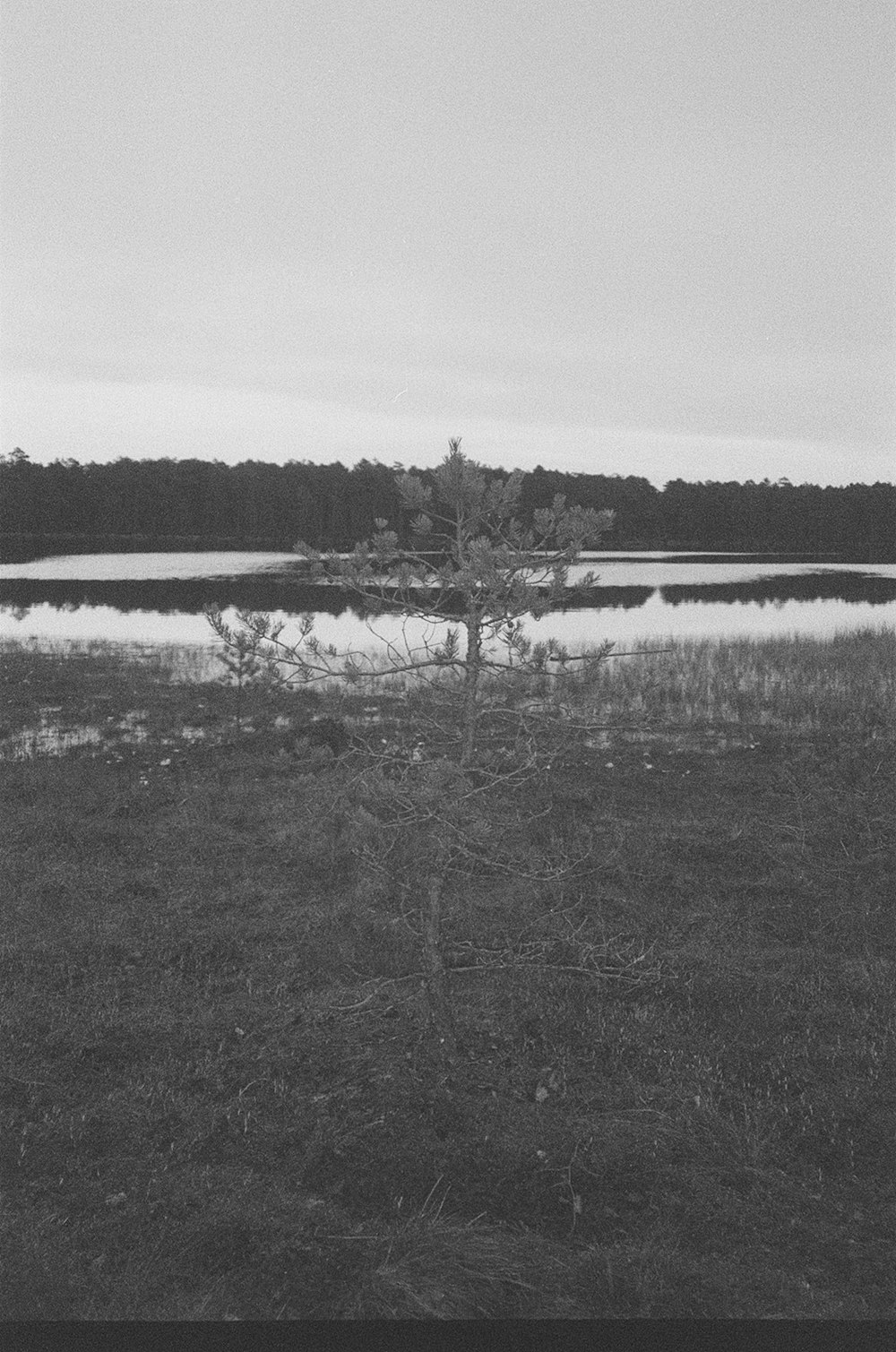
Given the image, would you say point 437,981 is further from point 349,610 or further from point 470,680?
point 349,610

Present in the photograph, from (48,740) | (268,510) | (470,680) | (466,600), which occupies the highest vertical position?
(268,510)

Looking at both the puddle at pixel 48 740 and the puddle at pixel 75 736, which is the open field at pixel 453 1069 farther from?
the puddle at pixel 75 736

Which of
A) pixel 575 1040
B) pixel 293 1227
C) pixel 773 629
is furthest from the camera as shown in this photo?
pixel 773 629

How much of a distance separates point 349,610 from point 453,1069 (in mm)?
28986

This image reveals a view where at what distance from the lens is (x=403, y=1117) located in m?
4.45

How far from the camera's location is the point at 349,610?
33.2 metres

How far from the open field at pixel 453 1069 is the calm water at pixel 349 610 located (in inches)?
435

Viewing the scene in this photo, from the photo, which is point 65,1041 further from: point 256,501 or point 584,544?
point 256,501

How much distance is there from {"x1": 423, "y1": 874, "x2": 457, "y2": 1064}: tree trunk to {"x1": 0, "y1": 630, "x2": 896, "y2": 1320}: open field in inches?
6.6

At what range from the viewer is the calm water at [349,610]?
27094mm

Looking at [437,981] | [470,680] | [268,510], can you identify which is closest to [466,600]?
[470,680]

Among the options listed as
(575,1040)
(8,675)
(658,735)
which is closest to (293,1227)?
(575,1040)

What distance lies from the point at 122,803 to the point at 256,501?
31953 mm

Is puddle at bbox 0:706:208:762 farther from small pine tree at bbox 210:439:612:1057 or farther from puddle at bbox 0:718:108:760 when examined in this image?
small pine tree at bbox 210:439:612:1057
